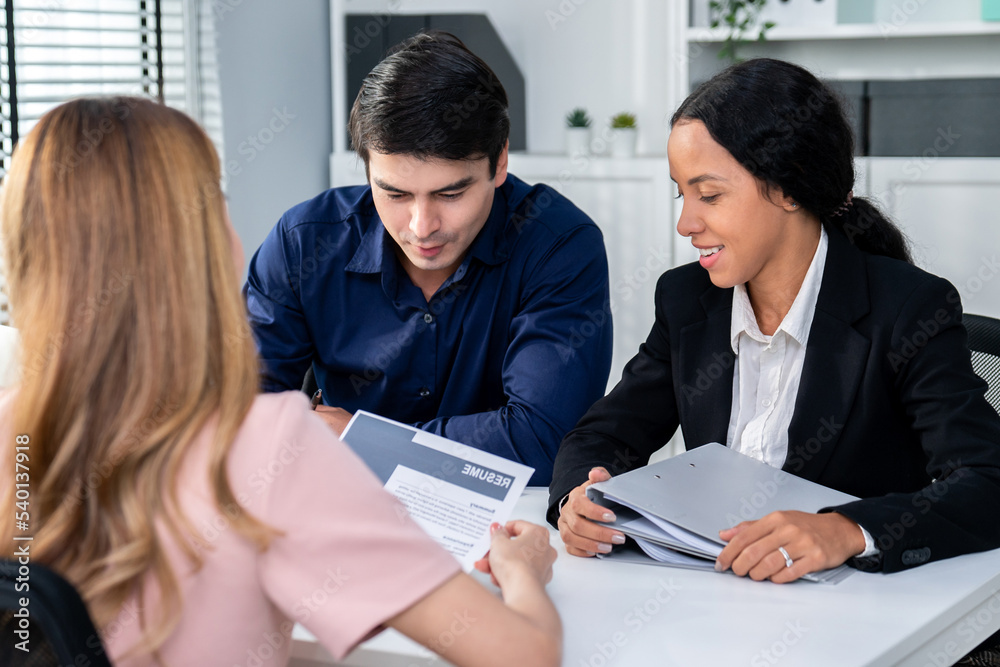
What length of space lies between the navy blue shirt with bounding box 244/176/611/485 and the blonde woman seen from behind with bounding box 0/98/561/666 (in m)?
0.97

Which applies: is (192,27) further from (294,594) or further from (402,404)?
(294,594)

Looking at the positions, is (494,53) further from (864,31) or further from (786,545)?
(786,545)

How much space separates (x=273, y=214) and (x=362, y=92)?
168cm

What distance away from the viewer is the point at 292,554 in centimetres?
75

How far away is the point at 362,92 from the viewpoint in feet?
5.54

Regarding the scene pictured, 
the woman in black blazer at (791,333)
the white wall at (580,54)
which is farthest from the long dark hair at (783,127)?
the white wall at (580,54)

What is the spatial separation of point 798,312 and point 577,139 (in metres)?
1.88

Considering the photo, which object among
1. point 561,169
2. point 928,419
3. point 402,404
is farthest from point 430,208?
point 561,169

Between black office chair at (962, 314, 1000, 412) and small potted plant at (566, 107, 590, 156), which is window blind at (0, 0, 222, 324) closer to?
small potted plant at (566, 107, 590, 156)

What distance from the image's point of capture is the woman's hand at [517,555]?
3.26ft

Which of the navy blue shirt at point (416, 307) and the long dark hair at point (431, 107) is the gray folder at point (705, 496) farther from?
the long dark hair at point (431, 107)

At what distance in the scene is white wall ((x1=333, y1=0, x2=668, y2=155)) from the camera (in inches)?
131

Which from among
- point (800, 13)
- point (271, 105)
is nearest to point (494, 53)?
point (271, 105)

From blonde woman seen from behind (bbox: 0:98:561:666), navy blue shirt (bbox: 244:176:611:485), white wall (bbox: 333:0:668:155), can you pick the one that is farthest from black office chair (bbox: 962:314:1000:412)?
white wall (bbox: 333:0:668:155)
